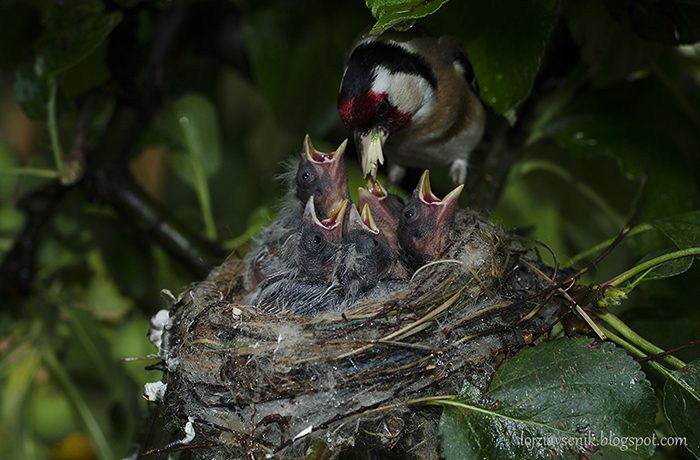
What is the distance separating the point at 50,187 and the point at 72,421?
863 mm

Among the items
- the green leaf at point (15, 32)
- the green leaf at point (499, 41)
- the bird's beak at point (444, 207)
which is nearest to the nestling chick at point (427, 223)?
the bird's beak at point (444, 207)

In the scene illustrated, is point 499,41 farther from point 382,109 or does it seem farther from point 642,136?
point 642,136

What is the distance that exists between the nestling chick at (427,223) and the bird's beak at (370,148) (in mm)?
113

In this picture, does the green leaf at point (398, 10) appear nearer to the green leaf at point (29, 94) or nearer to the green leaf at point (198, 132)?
the green leaf at point (29, 94)

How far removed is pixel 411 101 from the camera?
1.09 metres

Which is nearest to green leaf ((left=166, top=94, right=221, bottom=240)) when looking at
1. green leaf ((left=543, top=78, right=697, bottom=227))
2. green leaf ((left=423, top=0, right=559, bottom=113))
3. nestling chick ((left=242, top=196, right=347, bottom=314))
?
nestling chick ((left=242, top=196, right=347, bottom=314))

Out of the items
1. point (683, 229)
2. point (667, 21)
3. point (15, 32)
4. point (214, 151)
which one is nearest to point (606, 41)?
point (667, 21)

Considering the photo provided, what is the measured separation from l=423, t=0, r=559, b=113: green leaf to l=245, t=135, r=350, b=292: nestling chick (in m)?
0.39

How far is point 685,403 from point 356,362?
0.48 m

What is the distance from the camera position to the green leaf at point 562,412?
0.64m

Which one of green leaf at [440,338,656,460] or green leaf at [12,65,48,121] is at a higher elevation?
green leaf at [12,65,48,121]

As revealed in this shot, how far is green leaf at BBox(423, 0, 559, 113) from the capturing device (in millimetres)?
843

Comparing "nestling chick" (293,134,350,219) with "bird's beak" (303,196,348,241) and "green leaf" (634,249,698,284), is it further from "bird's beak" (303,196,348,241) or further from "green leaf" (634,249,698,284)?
"green leaf" (634,249,698,284)

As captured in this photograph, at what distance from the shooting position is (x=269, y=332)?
84cm
